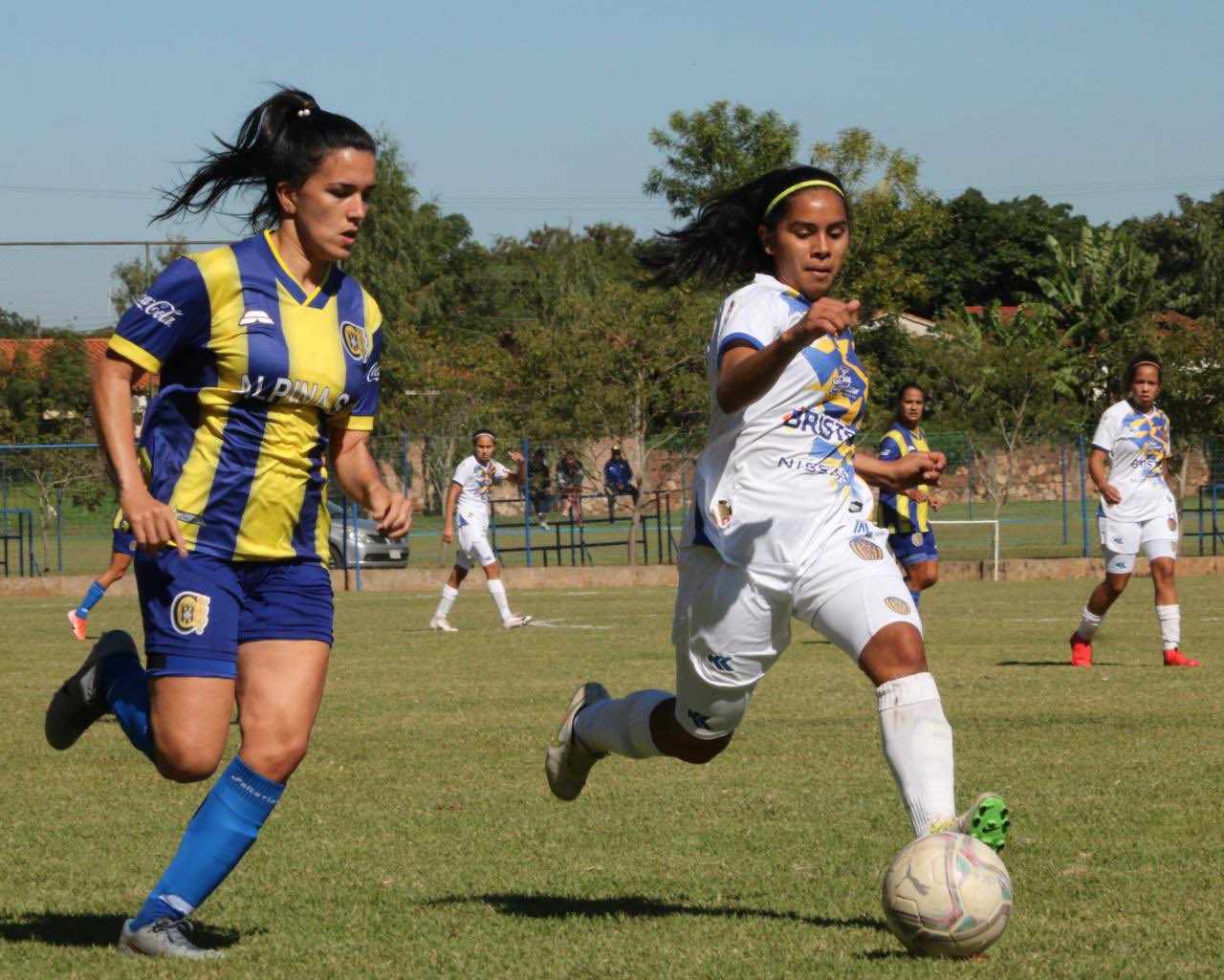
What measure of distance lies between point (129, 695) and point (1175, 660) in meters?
8.95

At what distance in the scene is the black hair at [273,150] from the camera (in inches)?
181

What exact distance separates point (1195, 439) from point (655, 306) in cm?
1135

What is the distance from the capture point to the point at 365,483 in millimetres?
4953

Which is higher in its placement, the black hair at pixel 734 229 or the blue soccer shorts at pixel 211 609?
the black hair at pixel 734 229

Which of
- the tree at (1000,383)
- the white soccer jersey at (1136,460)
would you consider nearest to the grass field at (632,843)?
the white soccer jersey at (1136,460)

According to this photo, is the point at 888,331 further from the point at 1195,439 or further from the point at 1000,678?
the point at 1000,678

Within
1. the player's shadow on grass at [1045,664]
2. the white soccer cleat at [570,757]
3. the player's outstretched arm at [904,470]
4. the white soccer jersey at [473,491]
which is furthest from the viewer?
the white soccer jersey at [473,491]

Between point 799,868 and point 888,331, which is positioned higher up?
point 888,331

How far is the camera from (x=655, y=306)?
35.8m

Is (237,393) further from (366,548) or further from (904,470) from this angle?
(366,548)

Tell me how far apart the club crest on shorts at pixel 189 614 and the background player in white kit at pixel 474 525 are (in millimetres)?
12828

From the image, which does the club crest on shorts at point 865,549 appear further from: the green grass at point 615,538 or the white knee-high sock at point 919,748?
the green grass at point 615,538

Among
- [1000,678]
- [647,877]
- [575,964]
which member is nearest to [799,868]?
[647,877]

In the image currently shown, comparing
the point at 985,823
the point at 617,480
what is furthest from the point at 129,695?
the point at 617,480
